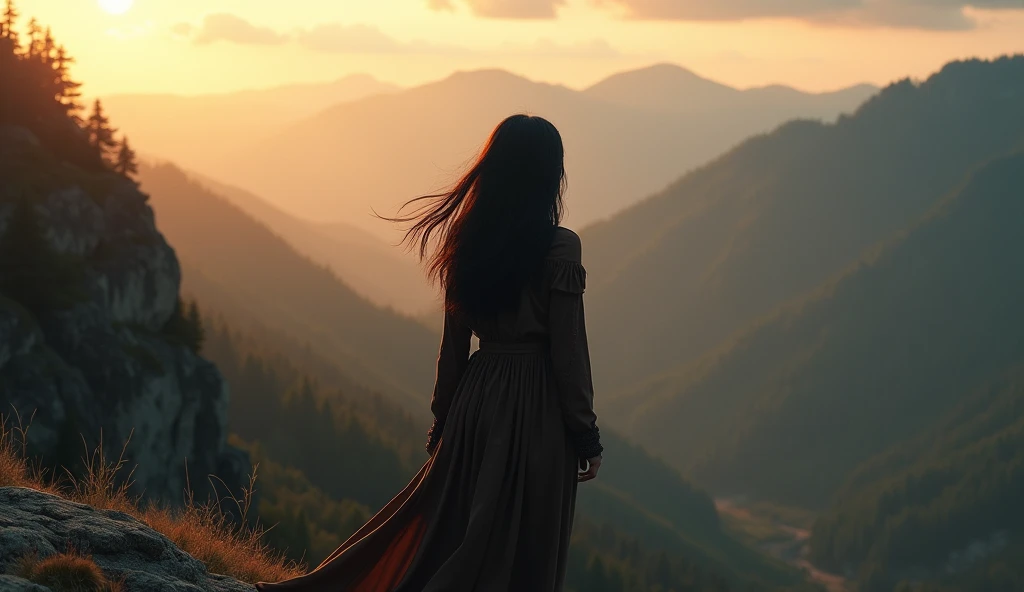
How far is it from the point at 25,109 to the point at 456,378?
38.4 m

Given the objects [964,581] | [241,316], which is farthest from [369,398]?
[964,581]

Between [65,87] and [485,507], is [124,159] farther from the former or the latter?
[485,507]

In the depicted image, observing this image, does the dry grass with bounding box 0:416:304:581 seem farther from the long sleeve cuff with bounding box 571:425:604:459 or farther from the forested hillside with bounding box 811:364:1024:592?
the forested hillside with bounding box 811:364:1024:592

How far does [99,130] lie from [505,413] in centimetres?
4063

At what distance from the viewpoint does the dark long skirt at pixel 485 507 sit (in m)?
5.83

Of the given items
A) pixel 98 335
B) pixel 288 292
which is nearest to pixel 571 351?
pixel 98 335

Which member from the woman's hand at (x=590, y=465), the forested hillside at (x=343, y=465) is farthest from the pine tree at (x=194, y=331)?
the woman's hand at (x=590, y=465)

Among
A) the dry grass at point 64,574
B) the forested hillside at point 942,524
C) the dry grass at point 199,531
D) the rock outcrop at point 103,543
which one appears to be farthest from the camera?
the forested hillside at point 942,524

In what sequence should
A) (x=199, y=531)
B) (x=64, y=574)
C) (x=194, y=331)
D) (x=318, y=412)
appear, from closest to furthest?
(x=64, y=574)
(x=199, y=531)
(x=194, y=331)
(x=318, y=412)

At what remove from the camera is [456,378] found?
657cm

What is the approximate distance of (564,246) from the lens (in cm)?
595

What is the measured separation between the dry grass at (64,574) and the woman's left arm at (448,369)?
224 cm

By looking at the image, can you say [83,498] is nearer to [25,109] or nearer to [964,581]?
[25,109]

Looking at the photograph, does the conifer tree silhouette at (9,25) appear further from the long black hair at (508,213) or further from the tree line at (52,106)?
the long black hair at (508,213)
